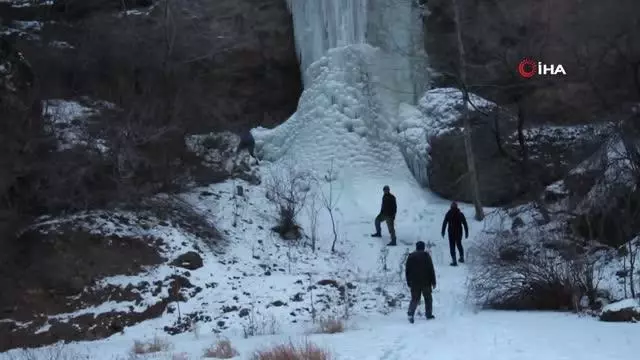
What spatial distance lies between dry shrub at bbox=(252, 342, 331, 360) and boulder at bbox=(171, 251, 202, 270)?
743 cm

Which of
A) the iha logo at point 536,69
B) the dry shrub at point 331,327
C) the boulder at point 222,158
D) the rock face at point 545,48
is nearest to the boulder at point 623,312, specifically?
the dry shrub at point 331,327

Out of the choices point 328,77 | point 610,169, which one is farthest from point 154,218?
point 610,169

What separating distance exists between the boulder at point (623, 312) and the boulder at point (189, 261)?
330 inches

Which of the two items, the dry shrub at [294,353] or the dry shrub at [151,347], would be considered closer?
the dry shrub at [294,353]

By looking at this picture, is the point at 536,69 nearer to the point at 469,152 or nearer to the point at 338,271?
the point at 469,152

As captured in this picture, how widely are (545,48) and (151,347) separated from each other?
16624 mm

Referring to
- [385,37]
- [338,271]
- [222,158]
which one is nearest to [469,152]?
[385,37]

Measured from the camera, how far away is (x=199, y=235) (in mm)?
18219

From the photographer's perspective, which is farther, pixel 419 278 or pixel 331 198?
pixel 331 198

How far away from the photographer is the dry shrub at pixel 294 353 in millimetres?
8852

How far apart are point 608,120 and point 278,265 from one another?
8.07 metres

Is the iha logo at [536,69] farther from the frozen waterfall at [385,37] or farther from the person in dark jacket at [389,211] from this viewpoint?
the person in dark jacket at [389,211]

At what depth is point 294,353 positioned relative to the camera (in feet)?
29.3

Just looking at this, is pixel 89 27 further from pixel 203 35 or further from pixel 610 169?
pixel 610 169
